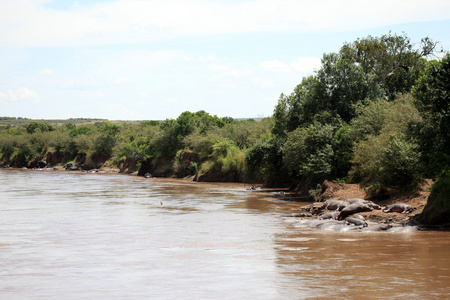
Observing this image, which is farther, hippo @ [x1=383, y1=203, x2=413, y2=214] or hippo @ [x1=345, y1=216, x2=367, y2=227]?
hippo @ [x1=383, y1=203, x2=413, y2=214]

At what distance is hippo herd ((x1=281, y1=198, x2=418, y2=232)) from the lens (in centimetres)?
2271

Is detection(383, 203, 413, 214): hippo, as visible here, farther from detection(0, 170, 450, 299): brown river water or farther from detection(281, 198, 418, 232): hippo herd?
detection(0, 170, 450, 299): brown river water

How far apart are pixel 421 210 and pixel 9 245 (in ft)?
62.7

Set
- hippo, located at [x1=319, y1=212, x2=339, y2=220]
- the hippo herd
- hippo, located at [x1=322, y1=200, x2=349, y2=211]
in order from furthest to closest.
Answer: hippo, located at [x1=322, y1=200, x2=349, y2=211] < hippo, located at [x1=319, y1=212, x2=339, y2=220] < the hippo herd

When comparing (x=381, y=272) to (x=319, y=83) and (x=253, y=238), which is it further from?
(x=319, y=83)

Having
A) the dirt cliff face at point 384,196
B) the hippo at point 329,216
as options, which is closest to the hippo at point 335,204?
the hippo at point 329,216

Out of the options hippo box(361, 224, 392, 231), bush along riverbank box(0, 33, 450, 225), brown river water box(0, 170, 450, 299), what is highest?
bush along riverbank box(0, 33, 450, 225)

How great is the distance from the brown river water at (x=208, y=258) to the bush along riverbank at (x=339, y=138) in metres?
5.79

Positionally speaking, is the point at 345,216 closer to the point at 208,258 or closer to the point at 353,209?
the point at 353,209

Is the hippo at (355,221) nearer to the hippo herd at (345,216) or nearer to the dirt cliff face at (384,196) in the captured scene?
the hippo herd at (345,216)

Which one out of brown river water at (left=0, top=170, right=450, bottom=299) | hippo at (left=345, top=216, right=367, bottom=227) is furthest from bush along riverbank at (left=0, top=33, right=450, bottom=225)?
brown river water at (left=0, top=170, right=450, bottom=299)

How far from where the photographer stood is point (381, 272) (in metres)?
14.9

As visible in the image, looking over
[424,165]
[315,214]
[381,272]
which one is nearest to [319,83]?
[315,214]

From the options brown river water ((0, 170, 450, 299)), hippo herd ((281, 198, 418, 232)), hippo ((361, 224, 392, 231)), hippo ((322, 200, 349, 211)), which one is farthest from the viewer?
hippo ((322, 200, 349, 211))
